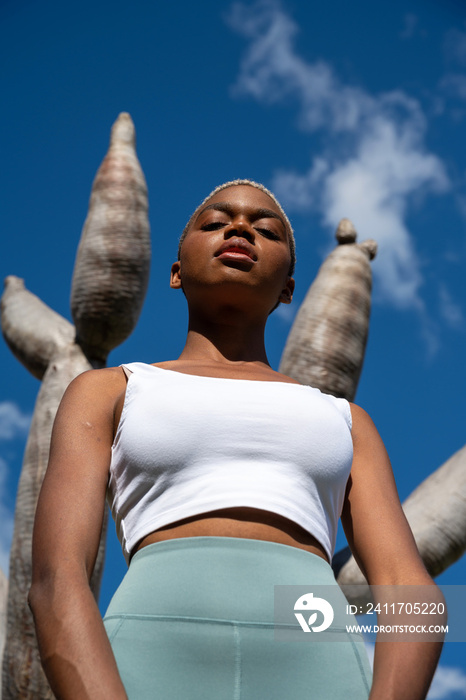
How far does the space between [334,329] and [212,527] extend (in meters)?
2.45

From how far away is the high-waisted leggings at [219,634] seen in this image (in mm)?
1122

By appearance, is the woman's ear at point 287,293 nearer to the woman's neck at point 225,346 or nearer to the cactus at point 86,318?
the woman's neck at point 225,346

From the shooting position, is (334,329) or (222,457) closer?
(222,457)

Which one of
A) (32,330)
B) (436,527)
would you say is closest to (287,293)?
(436,527)

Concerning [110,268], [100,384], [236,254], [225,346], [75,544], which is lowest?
[75,544]

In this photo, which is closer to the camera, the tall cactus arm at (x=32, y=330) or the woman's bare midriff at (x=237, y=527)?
the woman's bare midriff at (x=237, y=527)

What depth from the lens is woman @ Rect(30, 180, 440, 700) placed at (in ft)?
3.69

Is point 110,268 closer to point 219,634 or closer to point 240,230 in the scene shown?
point 240,230

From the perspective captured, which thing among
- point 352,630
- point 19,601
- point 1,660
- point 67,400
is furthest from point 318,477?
point 1,660

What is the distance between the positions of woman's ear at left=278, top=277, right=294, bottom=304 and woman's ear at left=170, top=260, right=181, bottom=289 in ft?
0.77

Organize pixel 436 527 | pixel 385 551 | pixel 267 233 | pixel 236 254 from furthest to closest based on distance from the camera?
pixel 436 527 → pixel 267 233 → pixel 236 254 → pixel 385 551

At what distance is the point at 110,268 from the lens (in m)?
3.79

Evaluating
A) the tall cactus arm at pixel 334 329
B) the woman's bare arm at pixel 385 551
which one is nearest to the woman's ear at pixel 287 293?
the woman's bare arm at pixel 385 551

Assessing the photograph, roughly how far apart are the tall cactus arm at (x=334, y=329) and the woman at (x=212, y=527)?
193cm
